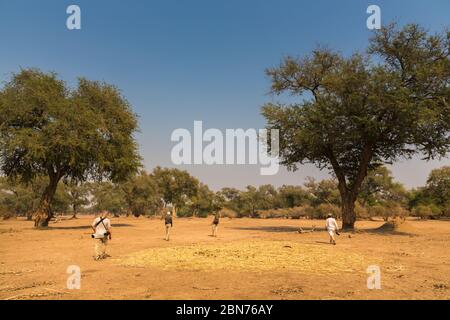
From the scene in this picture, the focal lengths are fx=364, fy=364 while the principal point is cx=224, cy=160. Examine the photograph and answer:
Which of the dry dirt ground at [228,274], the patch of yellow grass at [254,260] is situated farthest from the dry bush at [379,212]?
the patch of yellow grass at [254,260]

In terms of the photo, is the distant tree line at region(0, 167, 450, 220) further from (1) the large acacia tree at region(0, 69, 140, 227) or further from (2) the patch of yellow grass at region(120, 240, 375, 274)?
(2) the patch of yellow grass at region(120, 240, 375, 274)

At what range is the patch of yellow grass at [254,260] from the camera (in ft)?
40.5

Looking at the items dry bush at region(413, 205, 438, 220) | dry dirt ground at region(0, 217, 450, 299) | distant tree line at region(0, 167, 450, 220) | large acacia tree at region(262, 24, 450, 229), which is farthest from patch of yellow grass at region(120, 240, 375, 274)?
dry bush at region(413, 205, 438, 220)

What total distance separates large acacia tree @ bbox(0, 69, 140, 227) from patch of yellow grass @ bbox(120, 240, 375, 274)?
19.6 metres

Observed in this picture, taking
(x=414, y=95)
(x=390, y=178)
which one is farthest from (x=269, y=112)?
(x=390, y=178)

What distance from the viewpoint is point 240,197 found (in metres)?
105

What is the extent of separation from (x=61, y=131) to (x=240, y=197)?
253 feet

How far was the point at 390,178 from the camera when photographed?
254ft

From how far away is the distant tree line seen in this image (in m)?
65.0

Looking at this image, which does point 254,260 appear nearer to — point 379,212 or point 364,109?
point 364,109

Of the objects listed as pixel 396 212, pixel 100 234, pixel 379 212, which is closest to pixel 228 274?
pixel 100 234

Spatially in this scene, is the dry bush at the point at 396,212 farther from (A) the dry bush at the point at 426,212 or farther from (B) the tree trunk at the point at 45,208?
(B) the tree trunk at the point at 45,208

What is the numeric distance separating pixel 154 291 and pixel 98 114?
28787 mm

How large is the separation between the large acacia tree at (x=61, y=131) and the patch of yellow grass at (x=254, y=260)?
19619 millimetres
